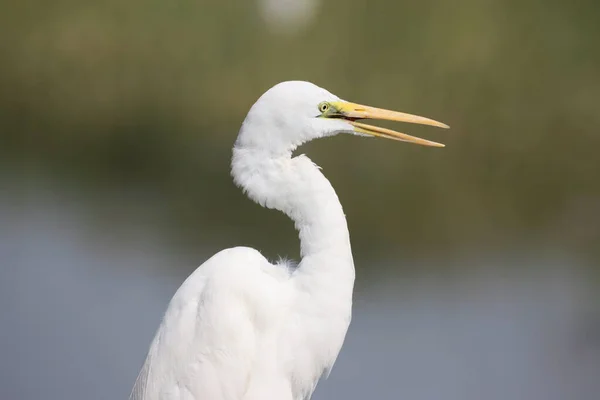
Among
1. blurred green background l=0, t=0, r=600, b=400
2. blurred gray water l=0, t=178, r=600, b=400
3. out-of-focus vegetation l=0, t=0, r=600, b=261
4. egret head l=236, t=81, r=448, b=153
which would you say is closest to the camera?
egret head l=236, t=81, r=448, b=153

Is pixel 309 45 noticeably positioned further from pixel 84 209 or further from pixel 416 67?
pixel 84 209

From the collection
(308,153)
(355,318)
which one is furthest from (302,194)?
(308,153)

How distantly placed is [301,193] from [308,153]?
2920 mm

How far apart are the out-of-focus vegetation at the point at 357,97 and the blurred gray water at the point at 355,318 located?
303 mm

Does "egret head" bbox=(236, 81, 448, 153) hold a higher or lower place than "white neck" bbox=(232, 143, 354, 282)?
higher

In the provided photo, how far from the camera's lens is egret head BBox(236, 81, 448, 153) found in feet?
5.39

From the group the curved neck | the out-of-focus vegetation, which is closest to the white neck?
the curved neck

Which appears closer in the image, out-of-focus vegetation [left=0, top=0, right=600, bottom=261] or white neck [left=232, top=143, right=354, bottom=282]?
white neck [left=232, top=143, right=354, bottom=282]

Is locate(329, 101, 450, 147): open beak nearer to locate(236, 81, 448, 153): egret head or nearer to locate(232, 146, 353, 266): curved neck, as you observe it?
locate(236, 81, 448, 153): egret head

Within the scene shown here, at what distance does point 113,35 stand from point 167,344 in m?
3.88

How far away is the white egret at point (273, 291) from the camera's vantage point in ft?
5.47

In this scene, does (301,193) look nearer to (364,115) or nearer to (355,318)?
(364,115)

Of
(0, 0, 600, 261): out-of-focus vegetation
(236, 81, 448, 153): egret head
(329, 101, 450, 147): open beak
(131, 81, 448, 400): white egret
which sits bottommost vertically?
(131, 81, 448, 400): white egret

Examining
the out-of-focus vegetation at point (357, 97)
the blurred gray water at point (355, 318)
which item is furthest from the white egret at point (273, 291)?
the out-of-focus vegetation at point (357, 97)
